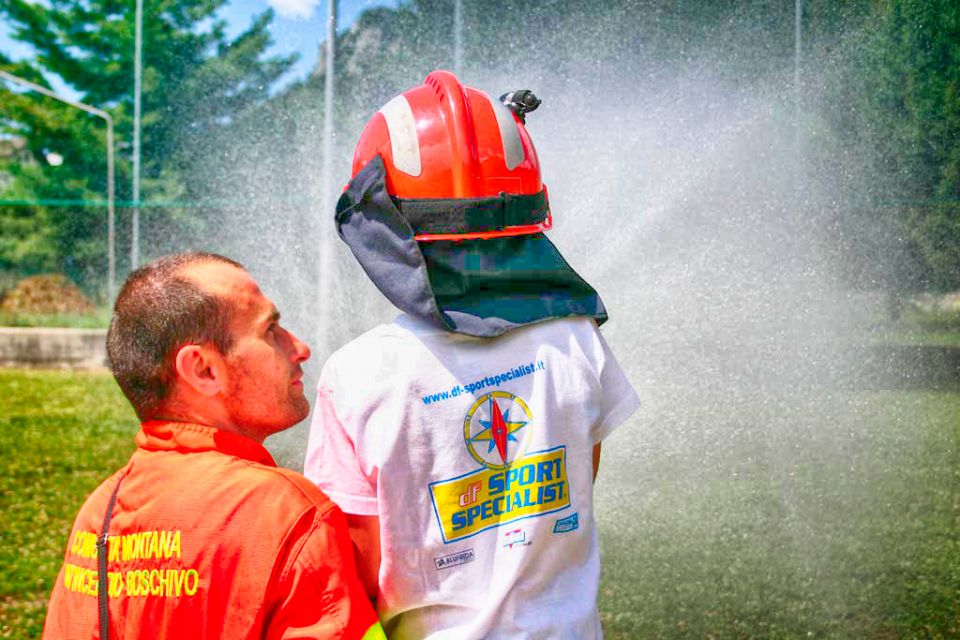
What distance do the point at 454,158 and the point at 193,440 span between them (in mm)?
676

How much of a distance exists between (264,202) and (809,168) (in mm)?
4274

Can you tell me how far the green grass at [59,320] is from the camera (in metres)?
11.9

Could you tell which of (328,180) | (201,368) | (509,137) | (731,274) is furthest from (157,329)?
(328,180)

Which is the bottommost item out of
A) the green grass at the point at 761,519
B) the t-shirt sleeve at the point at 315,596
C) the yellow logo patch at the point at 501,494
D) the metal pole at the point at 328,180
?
the green grass at the point at 761,519

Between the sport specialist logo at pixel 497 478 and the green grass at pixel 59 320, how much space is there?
11.1m

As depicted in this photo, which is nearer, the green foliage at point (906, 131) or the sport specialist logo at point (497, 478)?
the sport specialist logo at point (497, 478)

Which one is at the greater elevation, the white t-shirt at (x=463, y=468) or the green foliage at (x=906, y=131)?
the green foliage at (x=906, y=131)

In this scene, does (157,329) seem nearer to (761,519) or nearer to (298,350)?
(298,350)

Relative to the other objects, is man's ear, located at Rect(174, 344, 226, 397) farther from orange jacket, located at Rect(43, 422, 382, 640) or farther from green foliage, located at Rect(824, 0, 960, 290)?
green foliage, located at Rect(824, 0, 960, 290)

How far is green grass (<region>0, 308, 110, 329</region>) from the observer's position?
11.9m

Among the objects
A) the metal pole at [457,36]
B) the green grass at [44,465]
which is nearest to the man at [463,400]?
the green grass at [44,465]

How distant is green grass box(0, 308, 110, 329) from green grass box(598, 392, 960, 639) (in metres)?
9.04

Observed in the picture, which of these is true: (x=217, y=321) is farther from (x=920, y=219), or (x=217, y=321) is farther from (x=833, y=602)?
(x=920, y=219)

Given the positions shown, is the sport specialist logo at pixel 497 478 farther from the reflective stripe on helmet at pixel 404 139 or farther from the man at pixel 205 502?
the reflective stripe on helmet at pixel 404 139
